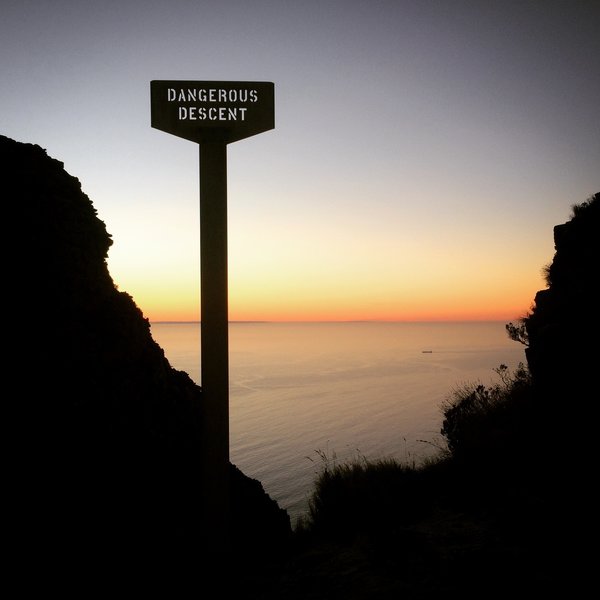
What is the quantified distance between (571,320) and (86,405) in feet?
18.9

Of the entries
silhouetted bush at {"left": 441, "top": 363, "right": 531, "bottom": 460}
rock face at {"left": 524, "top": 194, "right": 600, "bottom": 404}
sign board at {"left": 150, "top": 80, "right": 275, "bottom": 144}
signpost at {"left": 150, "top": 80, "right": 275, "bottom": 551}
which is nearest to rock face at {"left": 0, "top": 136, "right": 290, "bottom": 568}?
signpost at {"left": 150, "top": 80, "right": 275, "bottom": 551}

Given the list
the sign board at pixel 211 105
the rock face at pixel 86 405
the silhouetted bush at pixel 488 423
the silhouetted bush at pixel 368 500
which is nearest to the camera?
the rock face at pixel 86 405

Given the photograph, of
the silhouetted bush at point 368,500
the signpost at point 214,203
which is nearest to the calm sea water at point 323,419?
the silhouetted bush at point 368,500

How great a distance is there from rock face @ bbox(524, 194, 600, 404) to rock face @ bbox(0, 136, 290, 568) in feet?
12.8

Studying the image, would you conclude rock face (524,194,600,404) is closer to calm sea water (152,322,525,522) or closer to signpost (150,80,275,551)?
calm sea water (152,322,525,522)

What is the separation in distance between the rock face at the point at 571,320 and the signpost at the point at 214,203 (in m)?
4.31

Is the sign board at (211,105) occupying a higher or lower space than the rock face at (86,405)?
higher

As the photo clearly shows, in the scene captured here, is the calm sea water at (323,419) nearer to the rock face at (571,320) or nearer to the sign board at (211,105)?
the rock face at (571,320)

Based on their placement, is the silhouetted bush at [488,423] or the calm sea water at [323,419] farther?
the calm sea water at [323,419]

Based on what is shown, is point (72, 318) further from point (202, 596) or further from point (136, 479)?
point (202, 596)

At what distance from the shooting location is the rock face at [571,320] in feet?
16.4

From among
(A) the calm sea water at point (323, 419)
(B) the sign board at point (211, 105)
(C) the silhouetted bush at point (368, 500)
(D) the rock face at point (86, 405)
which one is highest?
(B) the sign board at point (211, 105)

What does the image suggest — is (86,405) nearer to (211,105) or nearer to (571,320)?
(211,105)

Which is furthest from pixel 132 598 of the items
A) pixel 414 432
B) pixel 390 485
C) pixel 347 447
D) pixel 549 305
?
pixel 414 432
